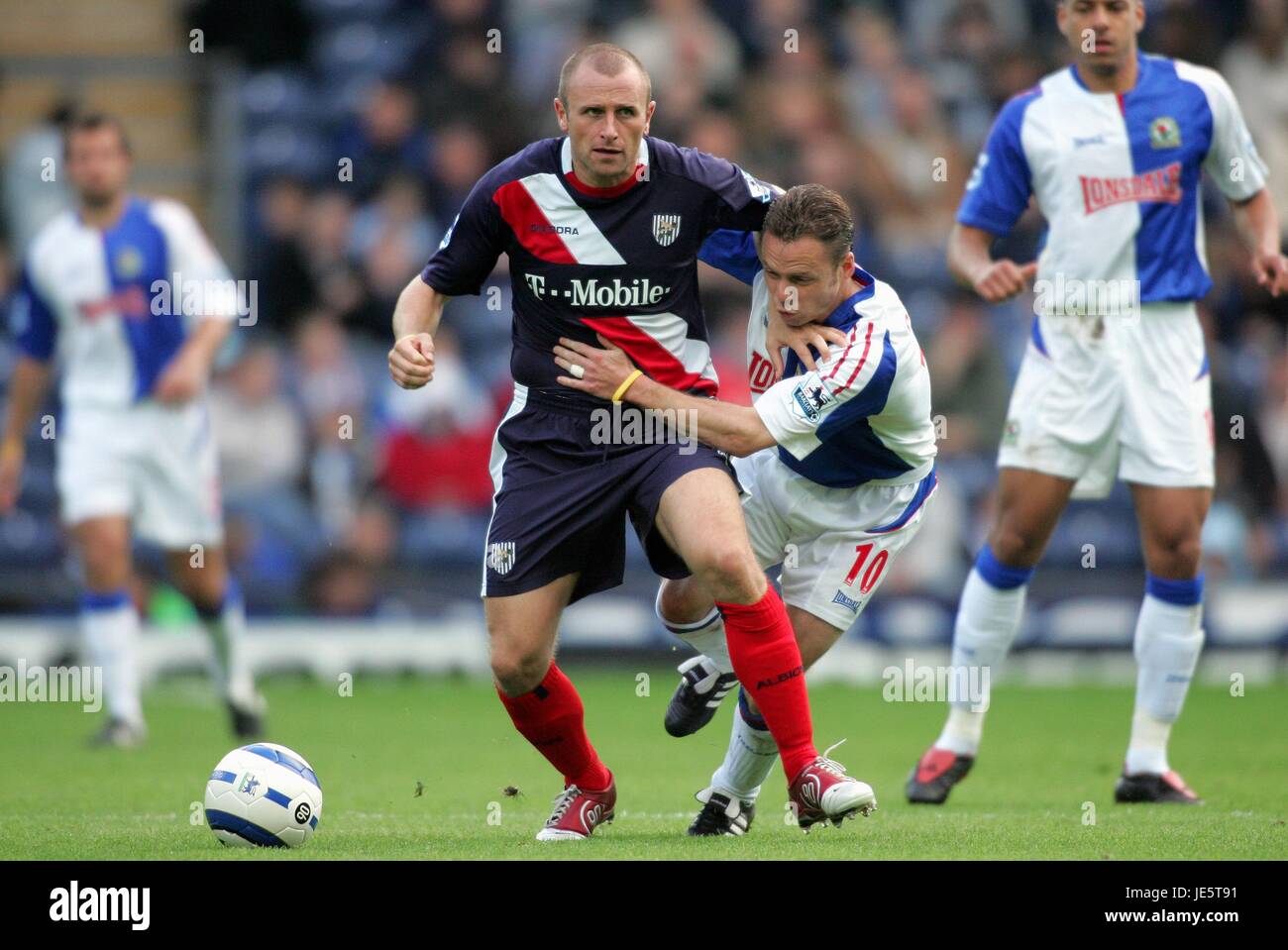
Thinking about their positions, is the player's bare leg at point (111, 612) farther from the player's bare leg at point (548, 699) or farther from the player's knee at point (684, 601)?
the player's knee at point (684, 601)

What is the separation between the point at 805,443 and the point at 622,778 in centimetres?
267

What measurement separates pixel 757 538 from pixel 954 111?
32.4ft

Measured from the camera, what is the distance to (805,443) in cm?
580

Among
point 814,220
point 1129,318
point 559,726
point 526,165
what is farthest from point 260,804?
point 1129,318

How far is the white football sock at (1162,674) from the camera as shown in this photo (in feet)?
23.3

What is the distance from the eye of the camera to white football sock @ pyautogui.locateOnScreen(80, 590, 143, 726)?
949cm

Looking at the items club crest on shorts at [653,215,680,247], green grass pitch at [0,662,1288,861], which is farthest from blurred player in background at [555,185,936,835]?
green grass pitch at [0,662,1288,861]

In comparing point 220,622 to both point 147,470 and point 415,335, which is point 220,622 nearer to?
point 147,470

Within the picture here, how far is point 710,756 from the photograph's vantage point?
9008mm

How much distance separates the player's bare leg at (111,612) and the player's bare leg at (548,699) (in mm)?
4143

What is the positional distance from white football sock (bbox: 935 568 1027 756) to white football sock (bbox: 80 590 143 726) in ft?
14.8
